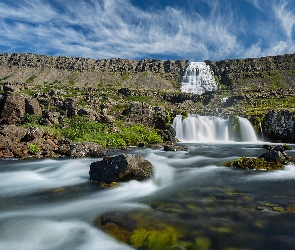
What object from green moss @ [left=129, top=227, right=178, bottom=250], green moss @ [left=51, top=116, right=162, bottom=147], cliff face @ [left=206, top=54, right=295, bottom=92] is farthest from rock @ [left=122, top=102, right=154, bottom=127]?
cliff face @ [left=206, top=54, right=295, bottom=92]

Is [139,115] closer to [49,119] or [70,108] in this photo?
[70,108]

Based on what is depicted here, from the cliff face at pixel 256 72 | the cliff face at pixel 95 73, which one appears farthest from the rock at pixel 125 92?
the cliff face at pixel 256 72

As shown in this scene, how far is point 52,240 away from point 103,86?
16858 cm

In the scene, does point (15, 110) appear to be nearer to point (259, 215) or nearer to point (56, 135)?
point (56, 135)

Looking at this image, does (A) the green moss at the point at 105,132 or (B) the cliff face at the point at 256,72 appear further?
(B) the cliff face at the point at 256,72

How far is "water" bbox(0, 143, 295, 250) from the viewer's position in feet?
26.4

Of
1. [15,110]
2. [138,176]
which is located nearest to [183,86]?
[15,110]

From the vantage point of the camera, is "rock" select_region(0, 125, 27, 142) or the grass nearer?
"rock" select_region(0, 125, 27, 142)

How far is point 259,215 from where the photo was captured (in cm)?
956

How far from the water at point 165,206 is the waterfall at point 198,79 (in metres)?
151

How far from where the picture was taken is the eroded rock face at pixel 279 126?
4803 cm

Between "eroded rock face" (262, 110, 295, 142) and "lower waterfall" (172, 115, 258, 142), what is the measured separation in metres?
2.78

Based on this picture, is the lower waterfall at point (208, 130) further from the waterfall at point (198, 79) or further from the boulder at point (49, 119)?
the waterfall at point (198, 79)

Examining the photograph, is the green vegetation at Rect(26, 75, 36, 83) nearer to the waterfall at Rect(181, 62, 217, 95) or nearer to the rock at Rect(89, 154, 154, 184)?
the waterfall at Rect(181, 62, 217, 95)
